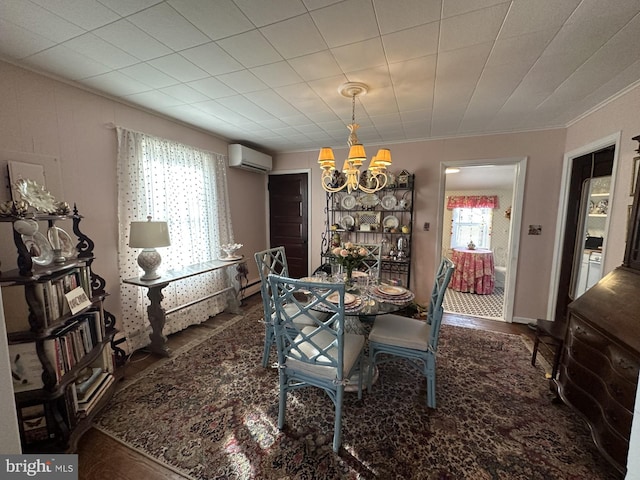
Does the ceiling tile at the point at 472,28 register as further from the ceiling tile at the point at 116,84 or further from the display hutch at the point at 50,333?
the display hutch at the point at 50,333

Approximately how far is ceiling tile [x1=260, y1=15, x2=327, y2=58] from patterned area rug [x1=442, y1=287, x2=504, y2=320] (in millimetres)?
3698

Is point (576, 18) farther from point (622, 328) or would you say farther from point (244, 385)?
point (244, 385)

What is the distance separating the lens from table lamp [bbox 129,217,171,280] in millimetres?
2334

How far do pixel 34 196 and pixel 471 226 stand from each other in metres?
7.92

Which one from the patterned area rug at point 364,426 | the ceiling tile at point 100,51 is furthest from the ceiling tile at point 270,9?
the patterned area rug at point 364,426

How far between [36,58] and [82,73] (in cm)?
23

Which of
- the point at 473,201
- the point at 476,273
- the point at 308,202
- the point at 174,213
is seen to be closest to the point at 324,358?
the point at 174,213

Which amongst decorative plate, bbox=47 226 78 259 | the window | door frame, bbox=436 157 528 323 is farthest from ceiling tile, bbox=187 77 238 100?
the window

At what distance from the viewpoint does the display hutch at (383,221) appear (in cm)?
364

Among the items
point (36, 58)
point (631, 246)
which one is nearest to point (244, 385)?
point (36, 58)

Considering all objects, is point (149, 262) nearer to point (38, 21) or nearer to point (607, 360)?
point (38, 21)

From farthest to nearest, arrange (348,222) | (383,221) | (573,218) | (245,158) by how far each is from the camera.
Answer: (348,222)
(383,221)
(245,158)
(573,218)

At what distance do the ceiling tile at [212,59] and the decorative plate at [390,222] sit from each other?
270cm

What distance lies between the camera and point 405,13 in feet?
4.23
